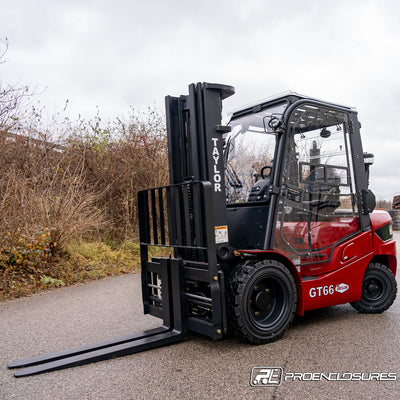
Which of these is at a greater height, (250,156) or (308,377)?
(250,156)

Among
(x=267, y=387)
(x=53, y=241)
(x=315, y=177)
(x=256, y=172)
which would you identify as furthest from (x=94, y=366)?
(x=53, y=241)

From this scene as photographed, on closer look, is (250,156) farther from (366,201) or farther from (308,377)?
(308,377)

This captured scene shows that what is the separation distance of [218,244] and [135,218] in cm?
803

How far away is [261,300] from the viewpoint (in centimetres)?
424

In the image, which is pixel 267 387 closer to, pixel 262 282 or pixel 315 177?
pixel 262 282

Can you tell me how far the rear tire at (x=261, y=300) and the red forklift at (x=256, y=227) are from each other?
0.04 ft

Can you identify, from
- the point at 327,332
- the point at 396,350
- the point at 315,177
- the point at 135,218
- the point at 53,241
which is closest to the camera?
the point at 396,350

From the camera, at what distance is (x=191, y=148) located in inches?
178

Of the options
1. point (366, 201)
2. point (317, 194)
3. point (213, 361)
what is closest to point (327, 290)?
point (317, 194)

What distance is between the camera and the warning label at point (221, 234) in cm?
429

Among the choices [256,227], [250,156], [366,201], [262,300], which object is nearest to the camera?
[262,300]

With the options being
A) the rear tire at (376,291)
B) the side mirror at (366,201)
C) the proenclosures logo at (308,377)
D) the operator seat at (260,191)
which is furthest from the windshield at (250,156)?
the rear tire at (376,291)

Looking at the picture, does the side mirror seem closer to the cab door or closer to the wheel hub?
the cab door

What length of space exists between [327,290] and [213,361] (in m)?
1.71
